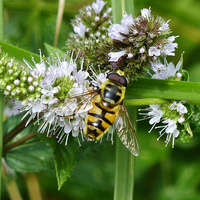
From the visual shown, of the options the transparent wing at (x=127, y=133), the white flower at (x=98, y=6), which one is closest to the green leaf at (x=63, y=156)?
the transparent wing at (x=127, y=133)

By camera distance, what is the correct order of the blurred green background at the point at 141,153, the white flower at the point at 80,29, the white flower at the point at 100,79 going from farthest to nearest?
the blurred green background at the point at 141,153 < the white flower at the point at 80,29 < the white flower at the point at 100,79

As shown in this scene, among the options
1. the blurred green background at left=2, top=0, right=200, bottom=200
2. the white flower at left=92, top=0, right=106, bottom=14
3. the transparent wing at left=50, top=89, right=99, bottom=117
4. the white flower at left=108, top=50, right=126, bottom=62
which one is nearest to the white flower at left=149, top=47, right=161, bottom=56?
the white flower at left=108, top=50, right=126, bottom=62

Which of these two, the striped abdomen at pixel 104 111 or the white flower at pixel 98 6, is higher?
the white flower at pixel 98 6

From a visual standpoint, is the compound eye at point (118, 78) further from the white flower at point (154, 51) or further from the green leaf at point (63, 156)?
the green leaf at point (63, 156)

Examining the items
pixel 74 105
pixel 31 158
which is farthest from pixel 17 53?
pixel 31 158

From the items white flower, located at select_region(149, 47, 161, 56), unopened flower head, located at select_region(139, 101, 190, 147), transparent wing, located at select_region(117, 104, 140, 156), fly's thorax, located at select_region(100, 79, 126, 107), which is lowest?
transparent wing, located at select_region(117, 104, 140, 156)

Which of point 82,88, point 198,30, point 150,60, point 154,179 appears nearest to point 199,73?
point 198,30

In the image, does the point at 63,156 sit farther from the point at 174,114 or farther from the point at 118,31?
the point at 118,31

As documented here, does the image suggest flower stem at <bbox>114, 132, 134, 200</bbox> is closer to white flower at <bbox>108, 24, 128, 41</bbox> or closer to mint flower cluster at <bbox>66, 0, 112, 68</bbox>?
mint flower cluster at <bbox>66, 0, 112, 68</bbox>

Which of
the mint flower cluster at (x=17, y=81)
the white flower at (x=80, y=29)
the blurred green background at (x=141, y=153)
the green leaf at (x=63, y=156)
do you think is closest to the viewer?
the mint flower cluster at (x=17, y=81)
